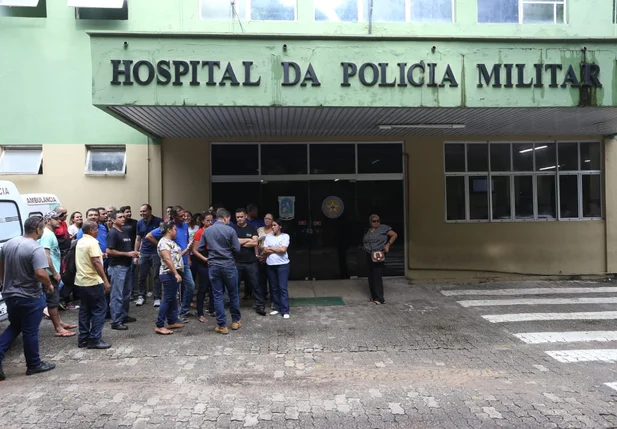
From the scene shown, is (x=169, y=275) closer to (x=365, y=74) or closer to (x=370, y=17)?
(x=365, y=74)

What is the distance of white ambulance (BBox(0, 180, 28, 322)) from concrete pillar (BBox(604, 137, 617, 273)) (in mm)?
11928

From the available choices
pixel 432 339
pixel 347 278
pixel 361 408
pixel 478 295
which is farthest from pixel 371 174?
pixel 361 408

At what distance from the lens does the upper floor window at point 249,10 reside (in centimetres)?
959

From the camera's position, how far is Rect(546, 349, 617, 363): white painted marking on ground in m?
5.44

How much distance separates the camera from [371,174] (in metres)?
10.3

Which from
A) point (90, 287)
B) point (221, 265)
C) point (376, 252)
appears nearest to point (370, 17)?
point (376, 252)

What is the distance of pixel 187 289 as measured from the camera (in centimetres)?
721

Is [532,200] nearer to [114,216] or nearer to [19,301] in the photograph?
[114,216]

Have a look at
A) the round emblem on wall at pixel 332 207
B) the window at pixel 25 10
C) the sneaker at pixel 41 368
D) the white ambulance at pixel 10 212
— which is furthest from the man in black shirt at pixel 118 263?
the window at pixel 25 10

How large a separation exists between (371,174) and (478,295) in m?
3.47

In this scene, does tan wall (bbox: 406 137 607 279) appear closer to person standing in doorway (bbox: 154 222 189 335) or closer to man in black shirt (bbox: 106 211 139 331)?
person standing in doorway (bbox: 154 222 189 335)

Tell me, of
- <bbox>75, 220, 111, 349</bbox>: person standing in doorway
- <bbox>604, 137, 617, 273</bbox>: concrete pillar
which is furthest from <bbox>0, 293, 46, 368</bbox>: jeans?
<bbox>604, 137, 617, 273</bbox>: concrete pillar

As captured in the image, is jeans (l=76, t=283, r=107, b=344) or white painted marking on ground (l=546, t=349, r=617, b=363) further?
jeans (l=76, t=283, r=107, b=344)

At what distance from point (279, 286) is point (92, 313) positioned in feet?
9.33
